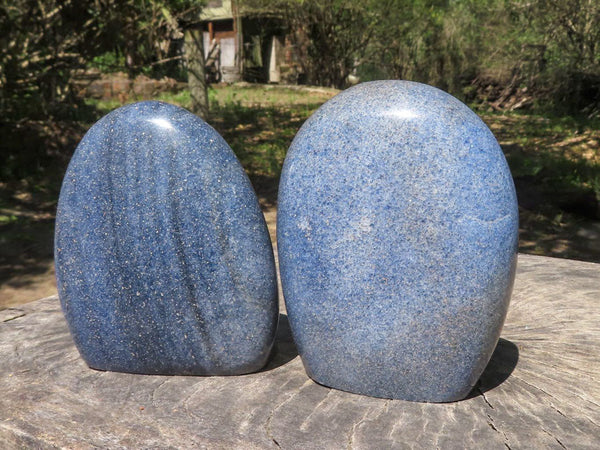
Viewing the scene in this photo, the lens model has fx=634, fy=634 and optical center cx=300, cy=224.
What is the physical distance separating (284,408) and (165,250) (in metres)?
0.69

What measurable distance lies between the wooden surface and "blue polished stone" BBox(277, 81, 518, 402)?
0.48 feet

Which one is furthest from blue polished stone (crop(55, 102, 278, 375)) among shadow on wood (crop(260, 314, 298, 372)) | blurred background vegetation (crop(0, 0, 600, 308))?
blurred background vegetation (crop(0, 0, 600, 308))

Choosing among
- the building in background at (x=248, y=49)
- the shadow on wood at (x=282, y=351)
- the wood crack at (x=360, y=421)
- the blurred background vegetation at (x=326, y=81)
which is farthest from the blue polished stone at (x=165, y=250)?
the building in background at (x=248, y=49)

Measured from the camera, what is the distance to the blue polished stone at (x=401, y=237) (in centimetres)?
207

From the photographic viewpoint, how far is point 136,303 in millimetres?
2346

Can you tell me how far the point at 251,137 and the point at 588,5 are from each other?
5374mm

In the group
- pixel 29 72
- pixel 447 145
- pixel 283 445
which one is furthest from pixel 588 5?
pixel 283 445

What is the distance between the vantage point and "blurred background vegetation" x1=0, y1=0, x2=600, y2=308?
6477 mm

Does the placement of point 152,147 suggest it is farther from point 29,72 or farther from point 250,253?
point 29,72

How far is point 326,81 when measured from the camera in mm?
14531

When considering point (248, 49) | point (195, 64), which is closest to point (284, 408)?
point (195, 64)

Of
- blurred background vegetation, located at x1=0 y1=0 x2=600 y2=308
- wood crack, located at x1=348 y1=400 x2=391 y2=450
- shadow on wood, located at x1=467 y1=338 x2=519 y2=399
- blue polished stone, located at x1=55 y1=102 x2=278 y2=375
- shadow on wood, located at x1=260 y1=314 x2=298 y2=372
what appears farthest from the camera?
blurred background vegetation, located at x1=0 y1=0 x2=600 y2=308

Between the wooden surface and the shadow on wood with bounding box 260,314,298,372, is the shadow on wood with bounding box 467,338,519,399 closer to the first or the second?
the wooden surface

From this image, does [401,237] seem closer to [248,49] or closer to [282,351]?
[282,351]
